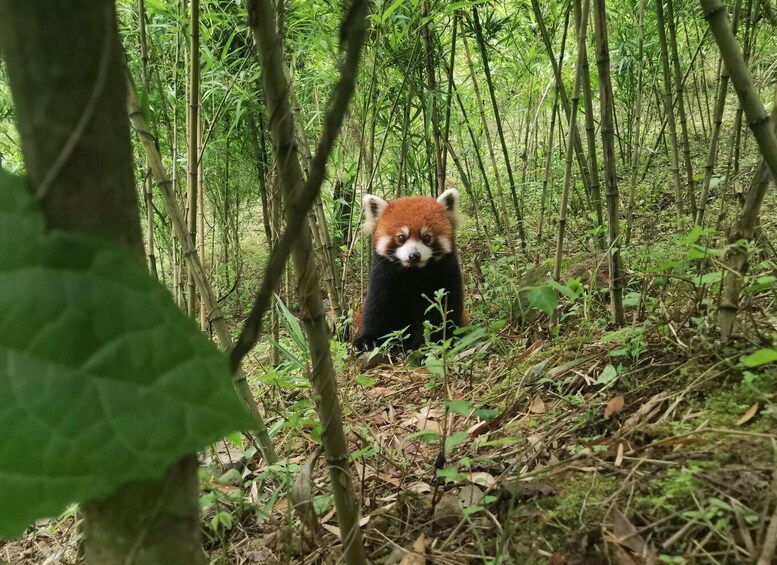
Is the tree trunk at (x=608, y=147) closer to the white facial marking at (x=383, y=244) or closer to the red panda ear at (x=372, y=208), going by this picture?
the white facial marking at (x=383, y=244)

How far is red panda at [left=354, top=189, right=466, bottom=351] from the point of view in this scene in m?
3.98

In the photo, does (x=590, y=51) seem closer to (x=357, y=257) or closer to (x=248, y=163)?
(x=357, y=257)

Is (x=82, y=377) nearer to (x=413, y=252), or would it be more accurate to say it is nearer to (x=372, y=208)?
(x=413, y=252)

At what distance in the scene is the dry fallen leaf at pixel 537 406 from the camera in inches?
77.8

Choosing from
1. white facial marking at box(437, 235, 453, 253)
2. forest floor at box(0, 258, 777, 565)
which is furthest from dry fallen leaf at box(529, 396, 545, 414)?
white facial marking at box(437, 235, 453, 253)

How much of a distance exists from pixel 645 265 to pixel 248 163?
3.52 m

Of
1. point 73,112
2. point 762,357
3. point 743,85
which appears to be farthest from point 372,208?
point 73,112

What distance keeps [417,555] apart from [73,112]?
3.80 feet

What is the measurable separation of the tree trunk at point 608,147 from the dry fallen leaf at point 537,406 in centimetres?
56

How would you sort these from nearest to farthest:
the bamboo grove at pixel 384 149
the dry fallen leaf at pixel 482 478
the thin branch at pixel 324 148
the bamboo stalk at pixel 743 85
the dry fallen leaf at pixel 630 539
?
the thin branch at pixel 324 148 → the bamboo grove at pixel 384 149 → the dry fallen leaf at pixel 630 539 → the bamboo stalk at pixel 743 85 → the dry fallen leaf at pixel 482 478

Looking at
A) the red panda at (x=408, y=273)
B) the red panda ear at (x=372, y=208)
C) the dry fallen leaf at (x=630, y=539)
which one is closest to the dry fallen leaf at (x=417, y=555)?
the dry fallen leaf at (x=630, y=539)

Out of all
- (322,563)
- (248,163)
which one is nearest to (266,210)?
(248,163)

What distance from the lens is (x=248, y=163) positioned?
4.96 m

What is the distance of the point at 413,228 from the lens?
13.1 feet
